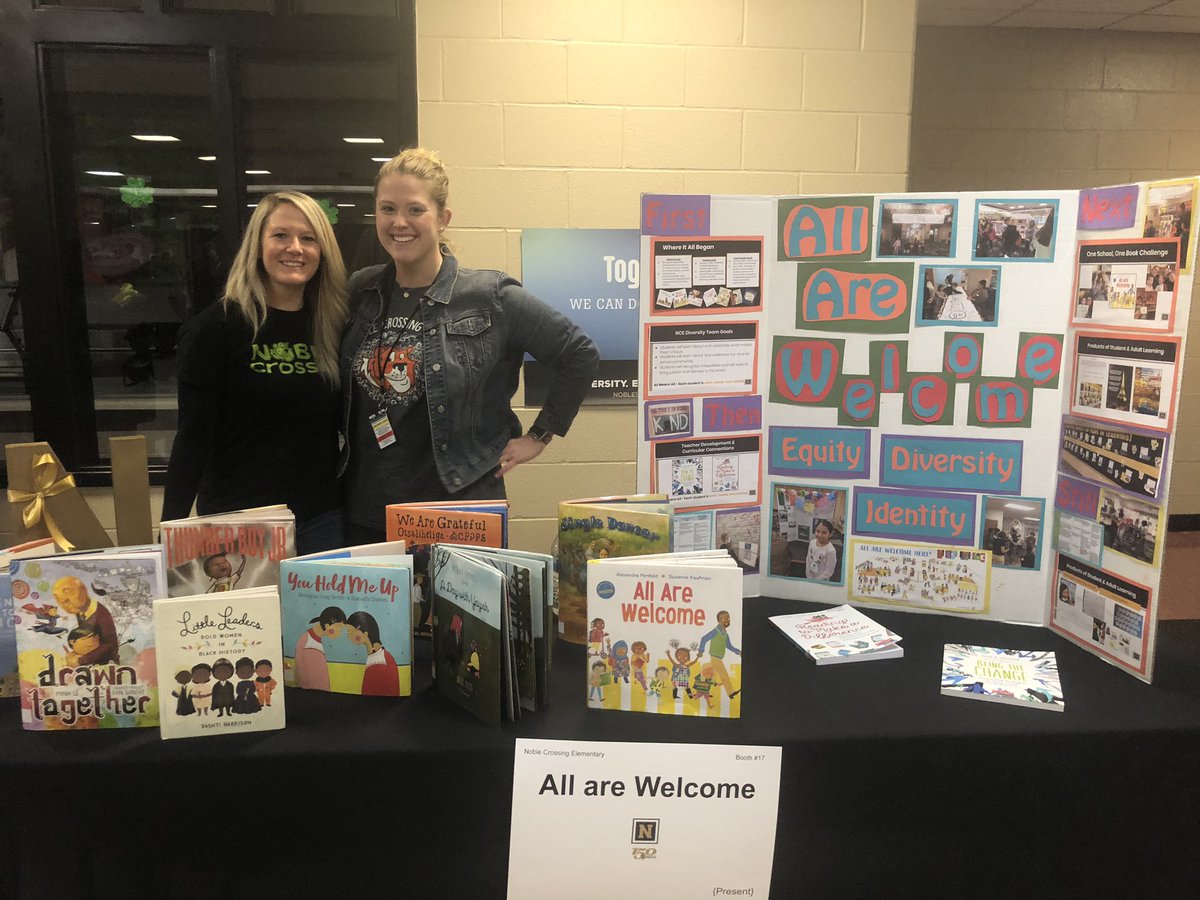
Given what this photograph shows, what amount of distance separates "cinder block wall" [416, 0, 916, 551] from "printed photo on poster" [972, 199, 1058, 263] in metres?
1.59

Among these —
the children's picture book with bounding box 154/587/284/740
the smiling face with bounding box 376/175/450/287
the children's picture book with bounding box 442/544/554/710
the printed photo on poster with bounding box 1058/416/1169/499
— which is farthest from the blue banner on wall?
the children's picture book with bounding box 154/587/284/740

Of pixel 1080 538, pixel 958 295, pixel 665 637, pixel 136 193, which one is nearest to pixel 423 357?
pixel 665 637

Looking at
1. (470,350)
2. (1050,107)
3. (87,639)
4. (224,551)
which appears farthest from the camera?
(1050,107)

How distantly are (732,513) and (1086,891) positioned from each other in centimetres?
86

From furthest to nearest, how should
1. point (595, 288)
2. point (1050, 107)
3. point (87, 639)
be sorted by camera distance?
point (1050, 107) → point (595, 288) → point (87, 639)

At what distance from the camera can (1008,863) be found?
1.27 m

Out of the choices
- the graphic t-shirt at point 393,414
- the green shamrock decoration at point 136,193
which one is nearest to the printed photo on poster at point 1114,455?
the graphic t-shirt at point 393,414

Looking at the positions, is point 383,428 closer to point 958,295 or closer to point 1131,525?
point 958,295

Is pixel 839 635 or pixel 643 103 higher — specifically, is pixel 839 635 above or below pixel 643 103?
below

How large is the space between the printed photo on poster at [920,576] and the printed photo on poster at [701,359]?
0.43 m

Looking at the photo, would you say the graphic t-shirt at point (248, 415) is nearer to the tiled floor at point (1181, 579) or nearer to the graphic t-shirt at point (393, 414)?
the graphic t-shirt at point (393, 414)

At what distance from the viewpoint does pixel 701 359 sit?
5.54 feet

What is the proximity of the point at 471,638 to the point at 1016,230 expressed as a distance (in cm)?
125

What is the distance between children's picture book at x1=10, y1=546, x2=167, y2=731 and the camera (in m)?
1.17
